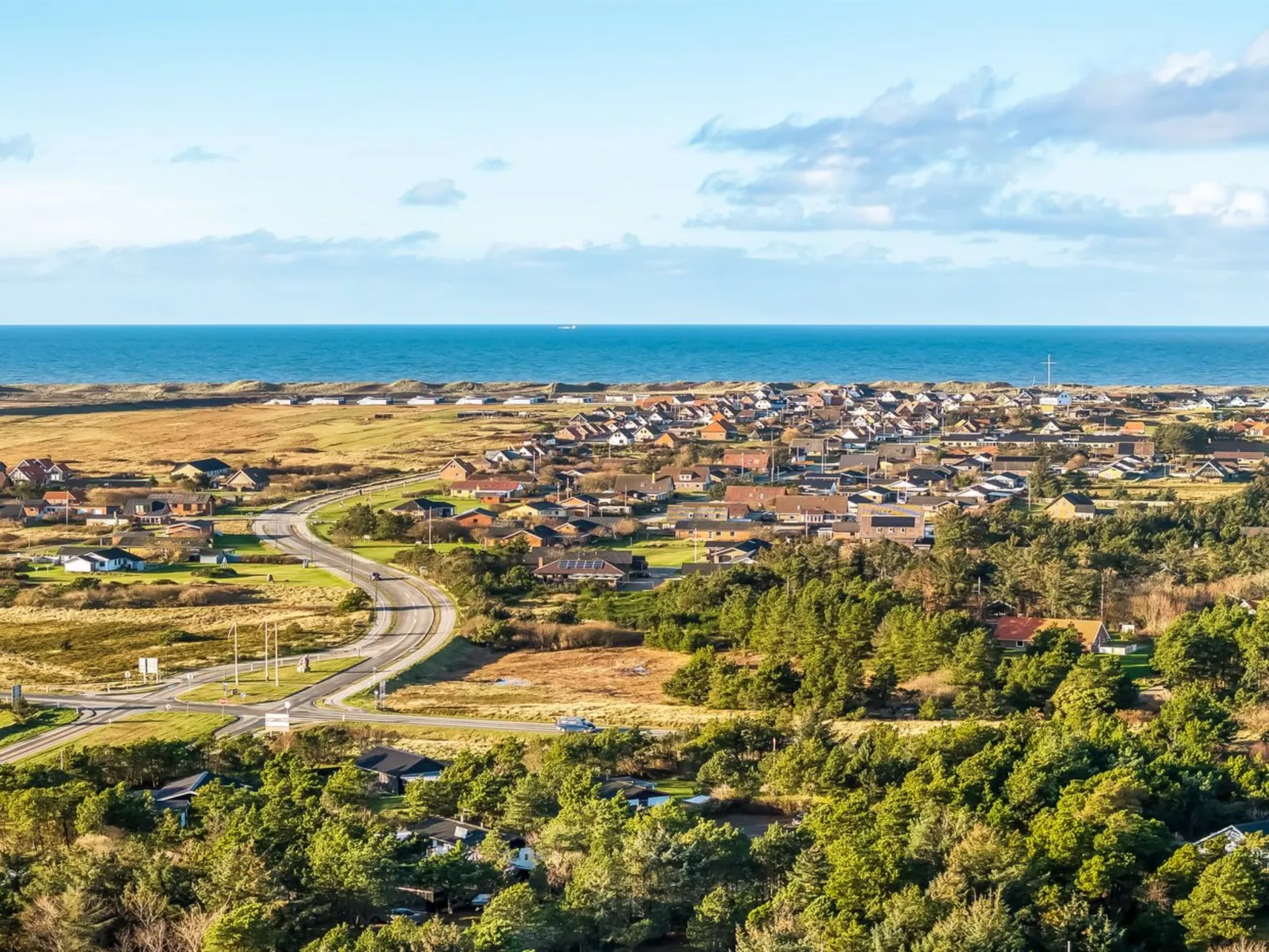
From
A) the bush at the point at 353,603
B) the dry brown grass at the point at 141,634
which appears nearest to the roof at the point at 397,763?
the dry brown grass at the point at 141,634

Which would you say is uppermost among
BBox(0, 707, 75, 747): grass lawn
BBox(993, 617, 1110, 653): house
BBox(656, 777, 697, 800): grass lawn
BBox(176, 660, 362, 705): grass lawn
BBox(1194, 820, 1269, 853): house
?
BBox(993, 617, 1110, 653): house

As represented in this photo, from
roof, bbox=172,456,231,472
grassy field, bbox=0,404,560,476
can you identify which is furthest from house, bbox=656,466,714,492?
roof, bbox=172,456,231,472

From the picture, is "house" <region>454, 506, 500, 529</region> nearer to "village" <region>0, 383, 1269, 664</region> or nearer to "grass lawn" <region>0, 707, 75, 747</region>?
"village" <region>0, 383, 1269, 664</region>

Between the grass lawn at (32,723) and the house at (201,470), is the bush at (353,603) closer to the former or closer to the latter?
the grass lawn at (32,723)

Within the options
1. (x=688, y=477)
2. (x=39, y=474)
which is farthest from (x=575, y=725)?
(x=39, y=474)

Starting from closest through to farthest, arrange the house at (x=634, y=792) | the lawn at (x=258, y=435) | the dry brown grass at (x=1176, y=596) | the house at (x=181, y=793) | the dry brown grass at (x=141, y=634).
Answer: the house at (x=181, y=793), the house at (x=634, y=792), the dry brown grass at (x=141, y=634), the dry brown grass at (x=1176, y=596), the lawn at (x=258, y=435)

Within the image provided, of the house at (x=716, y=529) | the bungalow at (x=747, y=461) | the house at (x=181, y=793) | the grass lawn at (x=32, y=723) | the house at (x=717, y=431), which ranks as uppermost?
the house at (x=717, y=431)

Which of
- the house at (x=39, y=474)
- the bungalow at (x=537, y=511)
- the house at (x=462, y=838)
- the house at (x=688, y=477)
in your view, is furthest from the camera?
the house at (x=688, y=477)

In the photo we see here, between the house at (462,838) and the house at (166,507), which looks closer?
the house at (462,838)
